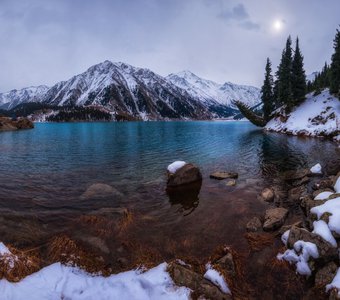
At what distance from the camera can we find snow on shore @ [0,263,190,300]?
7.64 metres

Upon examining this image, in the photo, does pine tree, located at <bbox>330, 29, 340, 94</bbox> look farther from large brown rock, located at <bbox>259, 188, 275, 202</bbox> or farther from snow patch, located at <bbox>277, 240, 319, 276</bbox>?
snow patch, located at <bbox>277, 240, 319, 276</bbox>

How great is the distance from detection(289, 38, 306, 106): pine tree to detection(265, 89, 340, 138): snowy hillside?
2491 millimetres

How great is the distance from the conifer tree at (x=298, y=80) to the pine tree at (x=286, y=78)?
5.06ft

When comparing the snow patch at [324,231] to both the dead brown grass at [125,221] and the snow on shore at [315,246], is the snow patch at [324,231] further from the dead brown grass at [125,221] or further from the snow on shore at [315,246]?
the dead brown grass at [125,221]

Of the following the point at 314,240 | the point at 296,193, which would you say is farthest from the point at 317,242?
the point at 296,193

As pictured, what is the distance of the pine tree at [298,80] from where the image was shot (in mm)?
79812

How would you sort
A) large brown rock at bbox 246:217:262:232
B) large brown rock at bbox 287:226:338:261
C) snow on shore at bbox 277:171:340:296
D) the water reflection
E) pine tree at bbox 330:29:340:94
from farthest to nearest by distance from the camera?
→ 1. pine tree at bbox 330:29:340:94
2. the water reflection
3. large brown rock at bbox 246:217:262:232
4. snow on shore at bbox 277:171:340:296
5. large brown rock at bbox 287:226:338:261

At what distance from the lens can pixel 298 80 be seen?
264 ft

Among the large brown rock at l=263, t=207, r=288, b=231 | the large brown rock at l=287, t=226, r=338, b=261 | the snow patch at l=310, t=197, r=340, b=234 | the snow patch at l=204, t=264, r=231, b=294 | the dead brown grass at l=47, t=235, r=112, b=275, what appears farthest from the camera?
the large brown rock at l=263, t=207, r=288, b=231

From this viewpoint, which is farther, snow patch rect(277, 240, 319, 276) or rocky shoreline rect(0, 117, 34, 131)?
rocky shoreline rect(0, 117, 34, 131)

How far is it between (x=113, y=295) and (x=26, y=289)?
9.26 ft

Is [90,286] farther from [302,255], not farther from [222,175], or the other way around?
[222,175]

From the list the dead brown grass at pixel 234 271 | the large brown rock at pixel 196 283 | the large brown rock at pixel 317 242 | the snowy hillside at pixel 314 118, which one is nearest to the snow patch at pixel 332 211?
the large brown rock at pixel 317 242

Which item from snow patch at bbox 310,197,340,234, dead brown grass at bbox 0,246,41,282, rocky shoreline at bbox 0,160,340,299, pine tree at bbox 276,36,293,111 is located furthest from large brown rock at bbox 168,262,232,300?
pine tree at bbox 276,36,293,111
